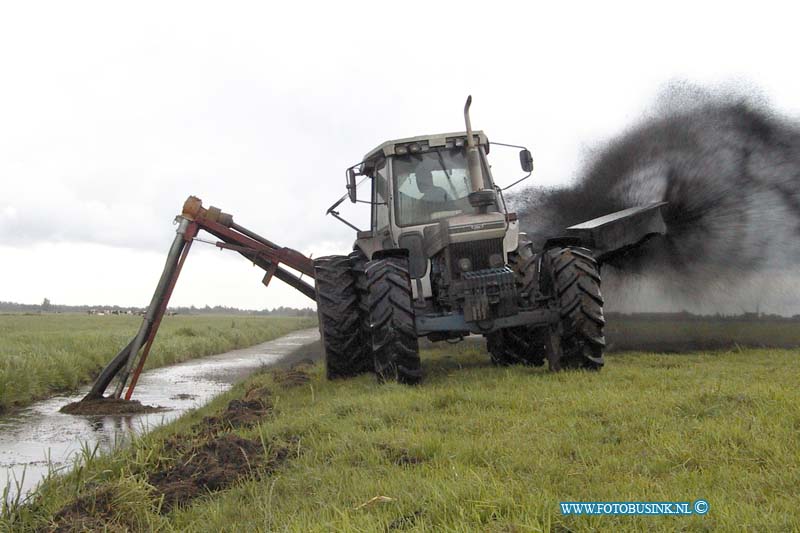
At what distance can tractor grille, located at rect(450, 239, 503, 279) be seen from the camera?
740cm

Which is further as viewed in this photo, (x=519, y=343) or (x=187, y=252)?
(x=187, y=252)

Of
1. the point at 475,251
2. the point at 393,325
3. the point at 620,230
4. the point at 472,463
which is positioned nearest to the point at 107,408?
the point at 393,325

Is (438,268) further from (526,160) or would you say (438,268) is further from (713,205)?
(713,205)

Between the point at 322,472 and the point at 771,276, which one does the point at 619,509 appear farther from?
the point at 771,276

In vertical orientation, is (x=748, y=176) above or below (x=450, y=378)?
above

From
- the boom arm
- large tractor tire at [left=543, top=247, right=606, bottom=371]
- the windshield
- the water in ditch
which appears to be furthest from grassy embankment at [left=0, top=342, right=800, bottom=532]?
the boom arm

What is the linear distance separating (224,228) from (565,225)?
233 inches

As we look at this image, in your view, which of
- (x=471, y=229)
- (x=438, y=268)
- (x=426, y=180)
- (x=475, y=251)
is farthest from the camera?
(x=426, y=180)

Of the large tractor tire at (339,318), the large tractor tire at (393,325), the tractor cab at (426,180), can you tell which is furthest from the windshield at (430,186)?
the large tractor tire at (393,325)

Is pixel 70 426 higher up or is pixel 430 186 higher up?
pixel 430 186

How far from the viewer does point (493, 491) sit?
3.23m

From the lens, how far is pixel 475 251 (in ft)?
24.3

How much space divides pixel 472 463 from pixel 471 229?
147 inches

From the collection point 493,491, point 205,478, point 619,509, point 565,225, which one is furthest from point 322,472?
point 565,225
